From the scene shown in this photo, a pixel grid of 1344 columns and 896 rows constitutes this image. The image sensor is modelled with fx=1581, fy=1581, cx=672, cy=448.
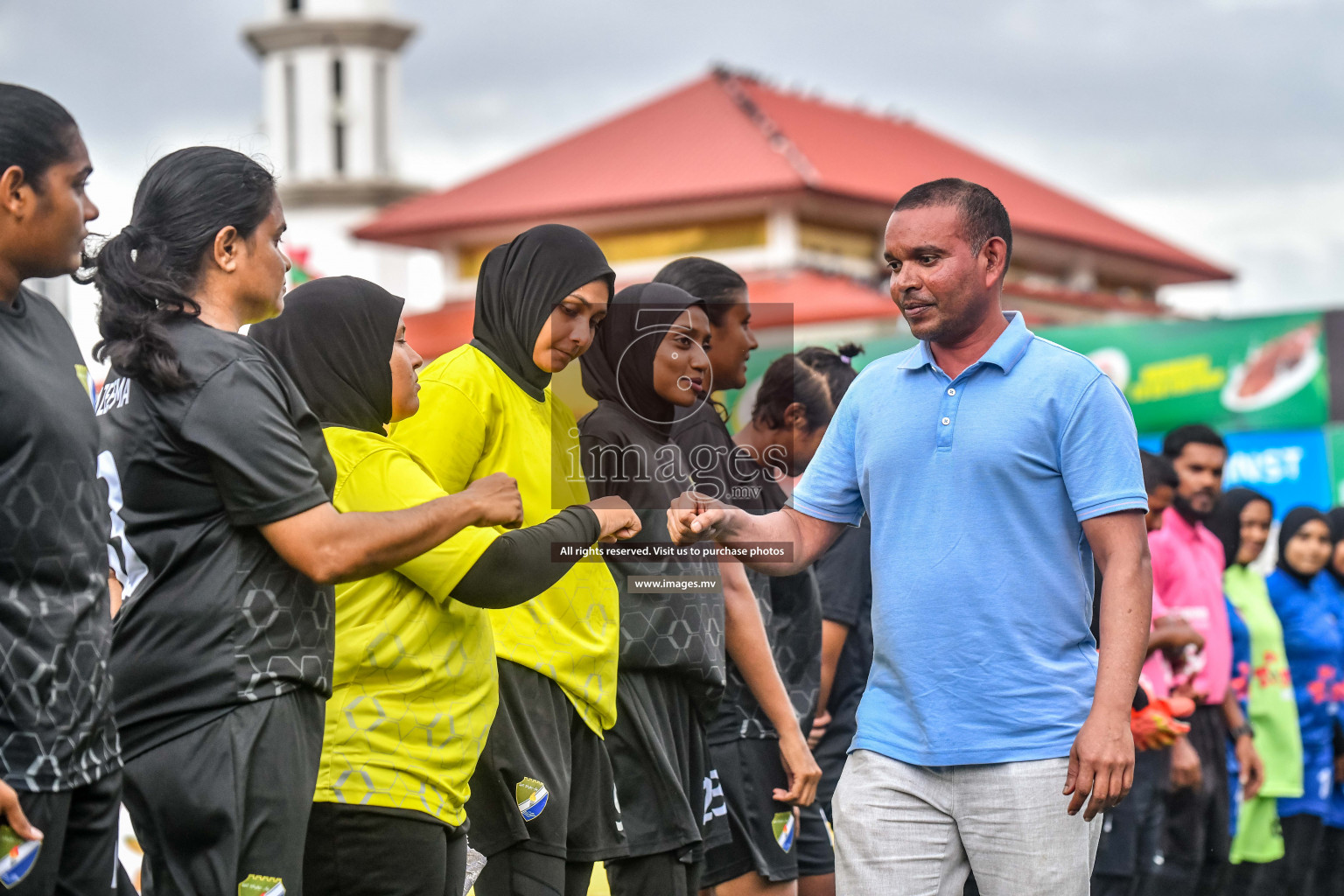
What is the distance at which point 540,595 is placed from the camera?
3.71 metres

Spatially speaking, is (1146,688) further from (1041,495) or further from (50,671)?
(50,671)

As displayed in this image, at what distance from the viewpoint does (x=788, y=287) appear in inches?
1023

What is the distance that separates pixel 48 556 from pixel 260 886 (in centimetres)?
71

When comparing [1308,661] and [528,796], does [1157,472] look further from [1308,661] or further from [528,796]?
[528,796]

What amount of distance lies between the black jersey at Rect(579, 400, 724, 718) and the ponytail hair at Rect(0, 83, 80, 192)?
162 cm

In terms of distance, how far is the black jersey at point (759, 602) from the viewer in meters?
4.32

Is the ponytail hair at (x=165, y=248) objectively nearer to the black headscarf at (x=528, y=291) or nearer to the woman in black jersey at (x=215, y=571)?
the woman in black jersey at (x=215, y=571)

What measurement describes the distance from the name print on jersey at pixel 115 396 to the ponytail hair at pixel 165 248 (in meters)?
0.06

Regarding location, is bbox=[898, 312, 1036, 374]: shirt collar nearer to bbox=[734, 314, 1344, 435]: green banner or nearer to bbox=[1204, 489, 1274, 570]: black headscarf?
bbox=[1204, 489, 1274, 570]: black headscarf

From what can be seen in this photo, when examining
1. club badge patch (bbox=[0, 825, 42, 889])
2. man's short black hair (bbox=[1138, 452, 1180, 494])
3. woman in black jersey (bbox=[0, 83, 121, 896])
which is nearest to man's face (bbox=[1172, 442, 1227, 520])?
man's short black hair (bbox=[1138, 452, 1180, 494])

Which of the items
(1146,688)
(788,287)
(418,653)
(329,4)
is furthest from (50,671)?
(329,4)

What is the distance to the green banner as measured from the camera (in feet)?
40.6

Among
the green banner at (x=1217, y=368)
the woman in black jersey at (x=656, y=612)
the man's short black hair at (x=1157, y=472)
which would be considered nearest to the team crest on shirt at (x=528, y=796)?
the woman in black jersey at (x=656, y=612)

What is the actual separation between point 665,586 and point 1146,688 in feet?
9.64
